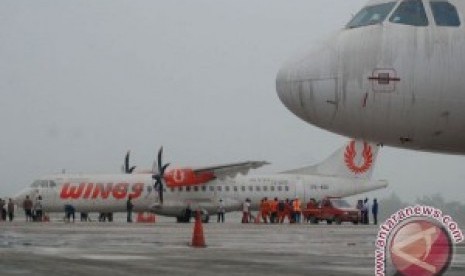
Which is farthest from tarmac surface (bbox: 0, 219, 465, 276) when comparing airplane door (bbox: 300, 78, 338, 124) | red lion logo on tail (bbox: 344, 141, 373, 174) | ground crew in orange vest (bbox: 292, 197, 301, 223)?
red lion logo on tail (bbox: 344, 141, 373, 174)

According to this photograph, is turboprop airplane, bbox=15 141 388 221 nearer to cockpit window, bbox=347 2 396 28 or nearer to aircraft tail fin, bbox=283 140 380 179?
aircraft tail fin, bbox=283 140 380 179

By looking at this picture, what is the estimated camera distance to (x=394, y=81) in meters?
14.9

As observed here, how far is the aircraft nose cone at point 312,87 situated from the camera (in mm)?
15273

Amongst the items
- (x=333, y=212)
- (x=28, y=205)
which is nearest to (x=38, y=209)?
(x=28, y=205)

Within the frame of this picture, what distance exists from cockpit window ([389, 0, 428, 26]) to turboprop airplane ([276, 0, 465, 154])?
16 millimetres

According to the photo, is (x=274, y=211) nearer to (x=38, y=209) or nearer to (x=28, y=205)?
(x=38, y=209)

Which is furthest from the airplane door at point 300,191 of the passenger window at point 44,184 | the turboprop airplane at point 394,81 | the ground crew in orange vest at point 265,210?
the turboprop airplane at point 394,81

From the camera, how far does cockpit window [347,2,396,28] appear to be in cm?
1590

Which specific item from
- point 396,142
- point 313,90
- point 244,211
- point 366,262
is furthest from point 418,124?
point 244,211

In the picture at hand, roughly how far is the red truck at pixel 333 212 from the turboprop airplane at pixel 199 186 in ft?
13.8

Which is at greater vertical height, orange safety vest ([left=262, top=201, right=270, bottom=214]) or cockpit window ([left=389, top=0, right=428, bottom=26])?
cockpit window ([left=389, top=0, right=428, bottom=26])

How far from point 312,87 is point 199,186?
45.0m

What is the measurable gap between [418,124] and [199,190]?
1782 inches

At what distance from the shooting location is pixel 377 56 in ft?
49.4
